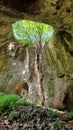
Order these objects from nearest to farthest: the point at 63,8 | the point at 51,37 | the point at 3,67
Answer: the point at 63,8 < the point at 51,37 < the point at 3,67

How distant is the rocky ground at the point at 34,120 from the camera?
6855 millimetres

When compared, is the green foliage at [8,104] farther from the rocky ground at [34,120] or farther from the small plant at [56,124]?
the small plant at [56,124]

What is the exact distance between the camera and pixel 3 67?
1498cm

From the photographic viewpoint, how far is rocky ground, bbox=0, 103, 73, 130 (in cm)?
686

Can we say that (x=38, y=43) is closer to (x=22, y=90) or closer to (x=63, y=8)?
(x=22, y=90)

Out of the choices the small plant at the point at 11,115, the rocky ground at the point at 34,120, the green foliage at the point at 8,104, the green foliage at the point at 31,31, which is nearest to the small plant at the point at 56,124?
the rocky ground at the point at 34,120

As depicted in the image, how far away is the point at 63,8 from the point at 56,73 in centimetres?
814

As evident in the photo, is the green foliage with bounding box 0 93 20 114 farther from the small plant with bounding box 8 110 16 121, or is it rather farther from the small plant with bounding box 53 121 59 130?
the small plant with bounding box 53 121 59 130

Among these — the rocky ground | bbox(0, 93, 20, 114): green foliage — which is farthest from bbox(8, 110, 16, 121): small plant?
bbox(0, 93, 20, 114): green foliage

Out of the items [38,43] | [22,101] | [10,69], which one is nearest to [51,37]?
[38,43]

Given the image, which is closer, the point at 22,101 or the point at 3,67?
the point at 22,101

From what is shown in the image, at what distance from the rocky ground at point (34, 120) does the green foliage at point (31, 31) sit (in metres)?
5.66

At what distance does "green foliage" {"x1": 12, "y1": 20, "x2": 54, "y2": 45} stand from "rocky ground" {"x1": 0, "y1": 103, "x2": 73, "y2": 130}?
5664 millimetres

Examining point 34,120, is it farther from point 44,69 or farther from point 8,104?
point 44,69
